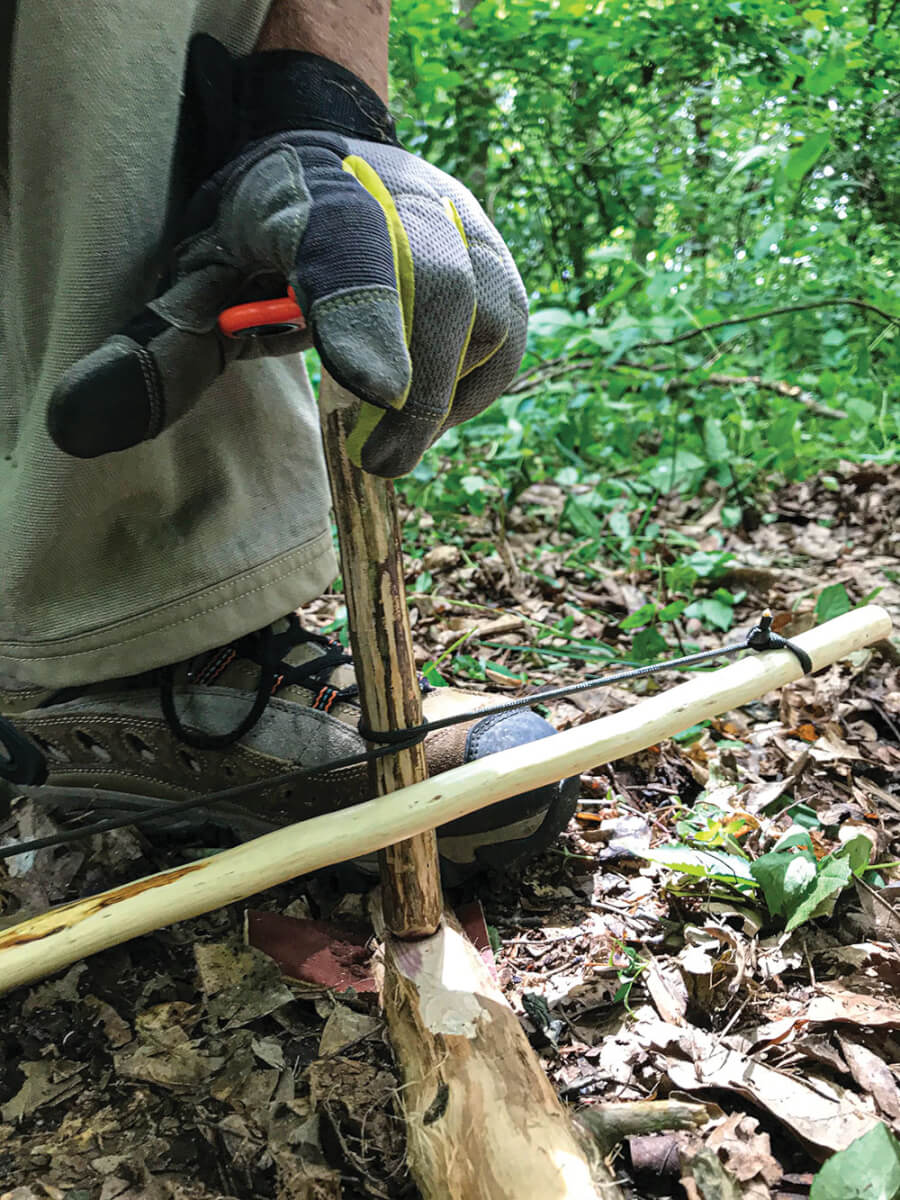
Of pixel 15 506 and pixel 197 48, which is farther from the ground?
pixel 197 48

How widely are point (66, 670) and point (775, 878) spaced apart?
0.98 metres

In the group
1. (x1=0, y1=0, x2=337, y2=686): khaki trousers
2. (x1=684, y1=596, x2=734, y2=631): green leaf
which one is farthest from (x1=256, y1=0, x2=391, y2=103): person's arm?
(x1=684, y1=596, x2=734, y2=631): green leaf

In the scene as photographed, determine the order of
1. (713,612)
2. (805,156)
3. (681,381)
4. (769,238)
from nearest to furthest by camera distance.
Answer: (713,612), (805,156), (769,238), (681,381)

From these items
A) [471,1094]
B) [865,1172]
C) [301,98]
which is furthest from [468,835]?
[301,98]

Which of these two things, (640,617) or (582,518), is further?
(582,518)

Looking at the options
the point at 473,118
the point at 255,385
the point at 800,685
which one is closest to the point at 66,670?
the point at 255,385

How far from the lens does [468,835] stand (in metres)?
1.05

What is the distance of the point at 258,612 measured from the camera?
46.9 inches

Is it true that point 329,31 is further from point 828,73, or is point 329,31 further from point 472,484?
point 828,73

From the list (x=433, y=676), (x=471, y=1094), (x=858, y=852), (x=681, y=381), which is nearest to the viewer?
(x=471, y=1094)

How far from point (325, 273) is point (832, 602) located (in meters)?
1.23

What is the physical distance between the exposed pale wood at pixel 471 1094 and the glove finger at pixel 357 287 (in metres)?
0.63

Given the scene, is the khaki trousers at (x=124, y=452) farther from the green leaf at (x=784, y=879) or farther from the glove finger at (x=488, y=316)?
the green leaf at (x=784, y=879)

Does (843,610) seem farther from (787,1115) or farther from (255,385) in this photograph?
(255,385)
